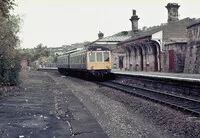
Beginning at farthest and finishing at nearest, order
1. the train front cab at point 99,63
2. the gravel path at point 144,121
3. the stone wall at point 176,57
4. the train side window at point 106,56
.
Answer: the stone wall at point 176,57, the train side window at point 106,56, the train front cab at point 99,63, the gravel path at point 144,121

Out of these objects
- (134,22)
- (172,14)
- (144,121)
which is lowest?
(144,121)

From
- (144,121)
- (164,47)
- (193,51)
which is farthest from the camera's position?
(164,47)

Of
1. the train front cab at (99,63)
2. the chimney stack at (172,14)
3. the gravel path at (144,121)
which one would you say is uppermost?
the chimney stack at (172,14)

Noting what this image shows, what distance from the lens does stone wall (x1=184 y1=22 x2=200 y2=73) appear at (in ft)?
89.8

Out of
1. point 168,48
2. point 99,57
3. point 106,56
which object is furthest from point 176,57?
point 99,57

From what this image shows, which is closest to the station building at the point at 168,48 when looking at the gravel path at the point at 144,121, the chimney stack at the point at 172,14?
the chimney stack at the point at 172,14

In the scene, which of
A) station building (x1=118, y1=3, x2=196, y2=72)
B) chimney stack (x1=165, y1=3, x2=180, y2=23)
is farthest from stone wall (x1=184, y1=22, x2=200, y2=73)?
chimney stack (x1=165, y1=3, x2=180, y2=23)

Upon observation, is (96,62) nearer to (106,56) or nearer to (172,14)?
(106,56)

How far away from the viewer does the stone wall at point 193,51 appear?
27359mm

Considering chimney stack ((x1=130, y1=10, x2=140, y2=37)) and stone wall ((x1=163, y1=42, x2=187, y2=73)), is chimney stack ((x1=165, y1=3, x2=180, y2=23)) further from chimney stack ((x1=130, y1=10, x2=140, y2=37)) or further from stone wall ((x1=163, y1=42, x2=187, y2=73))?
chimney stack ((x1=130, y1=10, x2=140, y2=37))

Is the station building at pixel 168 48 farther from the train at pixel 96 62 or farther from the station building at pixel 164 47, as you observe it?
the train at pixel 96 62

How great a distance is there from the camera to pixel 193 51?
2828 centimetres

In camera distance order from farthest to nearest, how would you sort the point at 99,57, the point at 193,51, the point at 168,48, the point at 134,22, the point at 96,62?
the point at 134,22 < the point at 168,48 < the point at 99,57 < the point at 193,51 < the point at 96,62

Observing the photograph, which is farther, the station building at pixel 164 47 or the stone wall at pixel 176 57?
the station building at pixel 164 47
